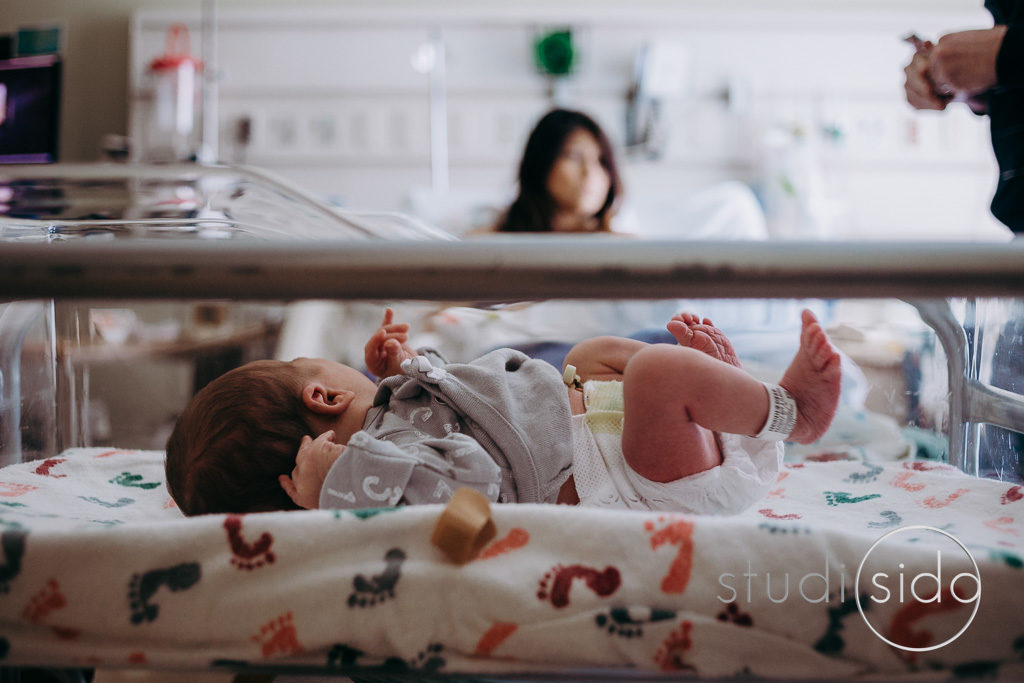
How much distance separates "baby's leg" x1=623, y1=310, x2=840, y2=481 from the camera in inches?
32.0

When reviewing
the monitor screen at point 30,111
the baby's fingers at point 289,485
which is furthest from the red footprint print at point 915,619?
the monitor screen at point 30,111

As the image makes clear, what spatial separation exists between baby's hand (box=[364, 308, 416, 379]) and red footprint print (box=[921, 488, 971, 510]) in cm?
73

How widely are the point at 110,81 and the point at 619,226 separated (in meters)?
2.42

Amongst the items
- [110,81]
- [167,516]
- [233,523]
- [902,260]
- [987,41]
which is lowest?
[167,516]

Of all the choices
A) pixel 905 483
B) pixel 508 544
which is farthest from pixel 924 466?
pixel 508 544

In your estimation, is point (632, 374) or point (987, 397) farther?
point (987, 397)

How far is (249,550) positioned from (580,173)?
2092 mm

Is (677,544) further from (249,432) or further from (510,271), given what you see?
(249,432)

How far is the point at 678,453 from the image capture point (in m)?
0.89

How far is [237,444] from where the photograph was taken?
0.93 meters

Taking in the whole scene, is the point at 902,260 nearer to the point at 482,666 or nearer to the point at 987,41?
the point at 482,666

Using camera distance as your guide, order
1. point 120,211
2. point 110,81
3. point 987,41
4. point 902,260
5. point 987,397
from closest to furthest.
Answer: point 902,260, point 987,397, point 987,41, point 120,211, point 110,81

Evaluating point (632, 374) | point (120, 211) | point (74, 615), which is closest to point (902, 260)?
point (632, 374)

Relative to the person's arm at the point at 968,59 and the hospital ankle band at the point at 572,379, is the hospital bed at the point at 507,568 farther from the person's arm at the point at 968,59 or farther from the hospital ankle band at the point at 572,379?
the person's arm at the point at 968,59
